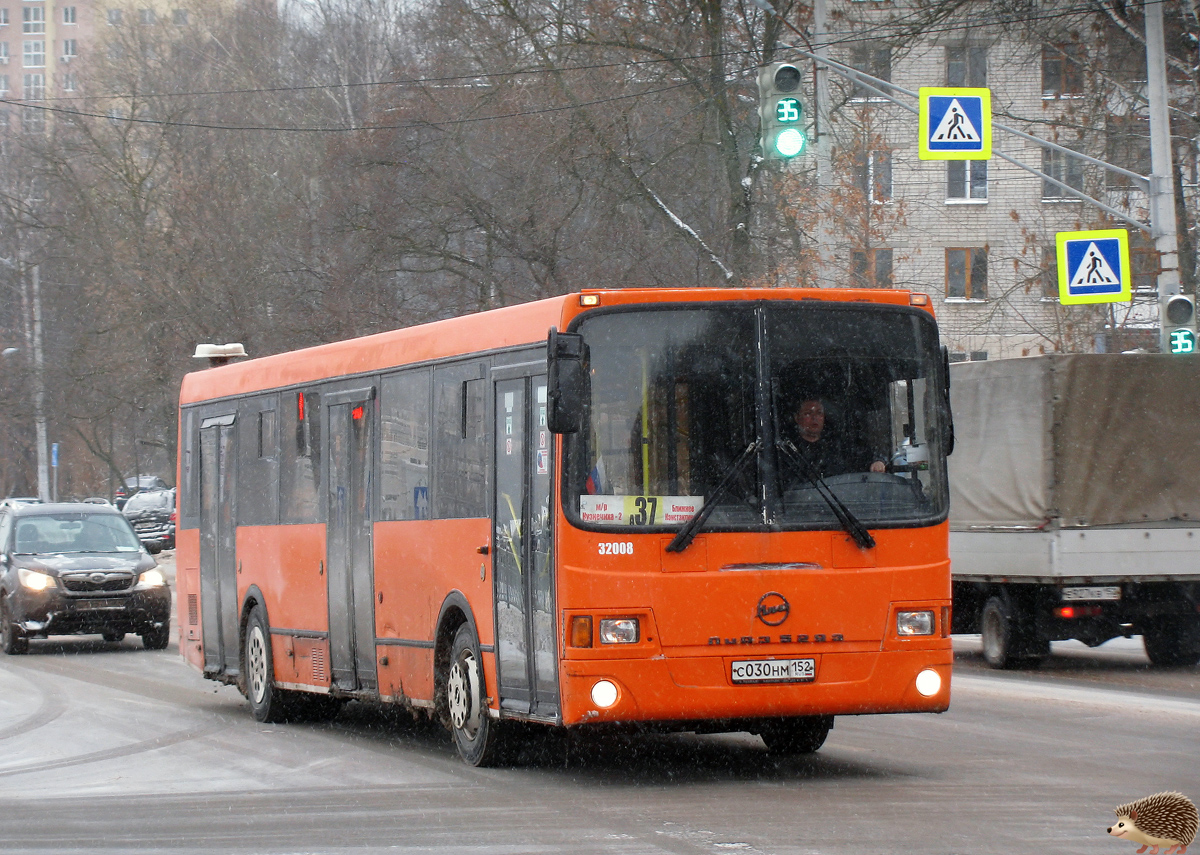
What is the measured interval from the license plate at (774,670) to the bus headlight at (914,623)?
21.0 inches

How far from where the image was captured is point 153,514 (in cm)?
5050

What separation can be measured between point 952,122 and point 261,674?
10787 millimetres

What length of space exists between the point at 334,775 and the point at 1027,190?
51.9m

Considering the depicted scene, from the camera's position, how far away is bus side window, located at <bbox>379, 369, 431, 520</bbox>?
37.9 ft

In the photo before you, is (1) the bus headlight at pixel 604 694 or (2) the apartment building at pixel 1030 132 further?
(2) the apartment building at pixel 1030 132

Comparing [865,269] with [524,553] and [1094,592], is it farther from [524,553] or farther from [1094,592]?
[524,553]

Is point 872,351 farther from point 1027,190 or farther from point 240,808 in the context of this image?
point 1027,190

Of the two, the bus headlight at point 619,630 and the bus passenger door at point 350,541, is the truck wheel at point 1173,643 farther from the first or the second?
the bus headlight at point 619,630

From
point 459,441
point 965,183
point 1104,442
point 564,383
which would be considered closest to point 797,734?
point 459,441

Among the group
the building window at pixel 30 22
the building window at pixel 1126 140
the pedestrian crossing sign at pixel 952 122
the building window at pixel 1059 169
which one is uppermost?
the building window at pixel 30 22

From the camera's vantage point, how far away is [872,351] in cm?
991

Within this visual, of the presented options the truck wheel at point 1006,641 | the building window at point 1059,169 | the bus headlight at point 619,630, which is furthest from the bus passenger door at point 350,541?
the building window at point 1059,169

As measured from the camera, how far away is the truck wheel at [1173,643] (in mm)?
16797

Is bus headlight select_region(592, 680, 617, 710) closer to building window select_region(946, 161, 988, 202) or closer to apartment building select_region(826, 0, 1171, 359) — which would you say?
apartment building select_region(826, 0, 1171, 359)
